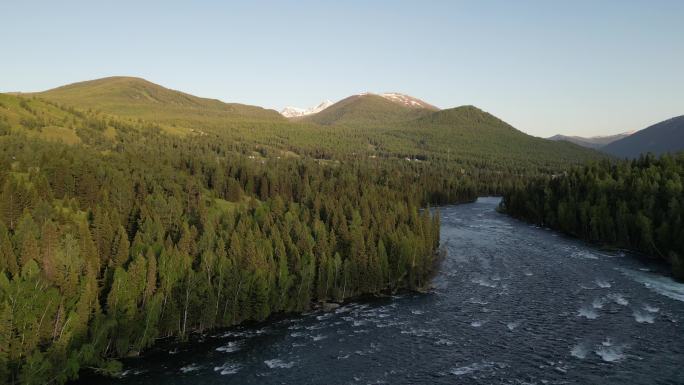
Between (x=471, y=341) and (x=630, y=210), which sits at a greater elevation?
(x=630, y=210)

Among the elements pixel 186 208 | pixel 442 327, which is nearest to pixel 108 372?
pixel 442 327

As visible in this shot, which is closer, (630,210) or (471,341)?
(471,341)

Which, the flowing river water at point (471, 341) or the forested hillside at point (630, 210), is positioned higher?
the forested hillside at point (630, 210)

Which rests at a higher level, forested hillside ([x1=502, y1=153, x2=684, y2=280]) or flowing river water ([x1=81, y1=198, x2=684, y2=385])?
forested hillside ([x1=502, y1=153, x2=684, y2=280])

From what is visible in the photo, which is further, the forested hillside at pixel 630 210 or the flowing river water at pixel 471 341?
the forested hillside at pixel 630 210

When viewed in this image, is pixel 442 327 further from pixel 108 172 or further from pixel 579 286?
pixel 108 172
